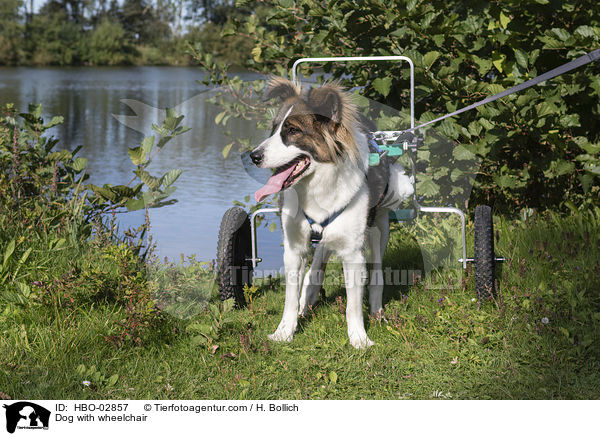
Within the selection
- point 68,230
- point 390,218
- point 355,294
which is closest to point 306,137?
point 355,294

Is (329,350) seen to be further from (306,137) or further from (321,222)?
(306,137)

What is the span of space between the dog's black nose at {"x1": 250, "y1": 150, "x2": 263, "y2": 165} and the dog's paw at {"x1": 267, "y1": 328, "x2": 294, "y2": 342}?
1.24m

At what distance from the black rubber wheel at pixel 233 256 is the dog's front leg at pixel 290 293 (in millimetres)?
459

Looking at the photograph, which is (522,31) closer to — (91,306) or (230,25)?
(230,25)

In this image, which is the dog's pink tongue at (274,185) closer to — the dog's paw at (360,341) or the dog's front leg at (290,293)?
the dog's front leg at (290,293)

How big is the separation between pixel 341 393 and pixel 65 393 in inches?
56.5

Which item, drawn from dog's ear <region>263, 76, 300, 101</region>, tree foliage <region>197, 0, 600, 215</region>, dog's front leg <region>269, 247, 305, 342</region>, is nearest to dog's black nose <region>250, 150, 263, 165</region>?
dog's ear <region>263, 76, 300, 101</region>

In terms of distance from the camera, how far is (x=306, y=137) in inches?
123

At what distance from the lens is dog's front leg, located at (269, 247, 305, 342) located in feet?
11.8

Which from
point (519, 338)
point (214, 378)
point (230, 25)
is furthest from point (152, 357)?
point (230, 25)

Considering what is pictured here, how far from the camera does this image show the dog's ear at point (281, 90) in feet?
10.9
